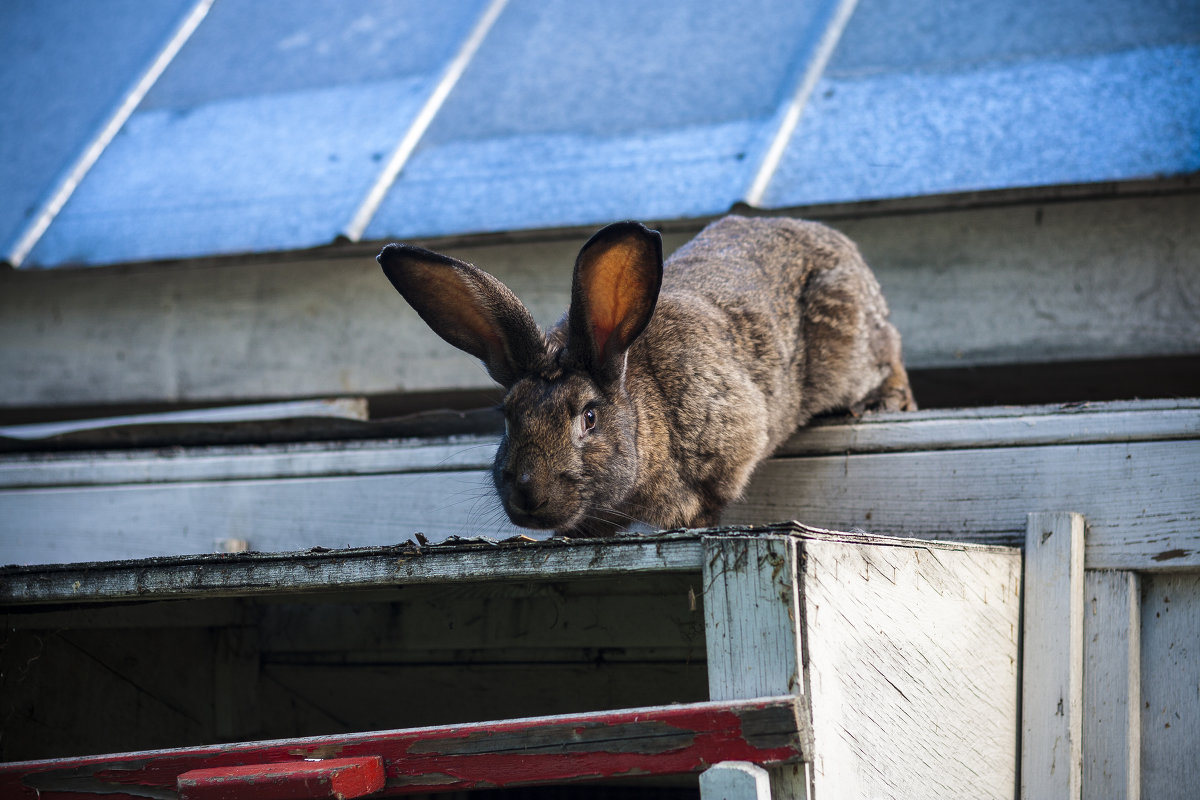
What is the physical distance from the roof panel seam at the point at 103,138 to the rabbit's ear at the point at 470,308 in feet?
7.51

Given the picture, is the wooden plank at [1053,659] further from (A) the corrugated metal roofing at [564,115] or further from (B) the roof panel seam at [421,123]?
(B) the roof panel seam at [421,123]

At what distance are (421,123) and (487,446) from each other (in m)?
1.76

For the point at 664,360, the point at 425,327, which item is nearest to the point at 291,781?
the point at 664,360

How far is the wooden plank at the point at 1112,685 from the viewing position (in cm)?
239

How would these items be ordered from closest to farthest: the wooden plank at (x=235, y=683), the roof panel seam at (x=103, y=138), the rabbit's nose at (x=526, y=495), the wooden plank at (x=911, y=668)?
the wooden plank at (x=911, y=668)
the rabbit's nose at (x=526, y=495)
the wooden plank at (x=235, y=683)
the roof panel seam at (x=103, y=138)

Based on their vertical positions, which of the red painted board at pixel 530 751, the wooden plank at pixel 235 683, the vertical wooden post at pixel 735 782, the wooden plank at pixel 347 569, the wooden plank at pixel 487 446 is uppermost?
the wooden plank at pixel 487 446

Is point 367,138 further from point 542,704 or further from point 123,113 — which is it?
point 542,704

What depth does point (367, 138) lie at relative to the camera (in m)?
4.29

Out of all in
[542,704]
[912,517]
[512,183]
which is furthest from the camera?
[512,183]

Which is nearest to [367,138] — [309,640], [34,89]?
[34,89]

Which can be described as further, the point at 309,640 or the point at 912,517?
the point at 309,640

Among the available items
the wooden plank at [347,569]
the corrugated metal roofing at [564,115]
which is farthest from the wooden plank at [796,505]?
the corrugated metal roofing at [564,115]

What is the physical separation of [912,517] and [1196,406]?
701mm

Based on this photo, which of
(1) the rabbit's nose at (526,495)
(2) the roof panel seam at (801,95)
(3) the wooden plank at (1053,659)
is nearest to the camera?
(3) the wooden plank at (1053,659)
